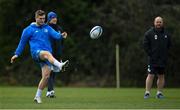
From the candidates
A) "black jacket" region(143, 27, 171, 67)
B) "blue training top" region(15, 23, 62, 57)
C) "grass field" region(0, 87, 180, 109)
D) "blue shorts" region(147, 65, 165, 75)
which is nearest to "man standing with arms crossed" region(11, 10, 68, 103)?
"blue training top" region(15, 23, 62, 57)

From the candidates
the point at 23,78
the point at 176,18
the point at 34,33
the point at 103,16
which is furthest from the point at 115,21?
the point at 34,33

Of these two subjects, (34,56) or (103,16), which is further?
(103,16)

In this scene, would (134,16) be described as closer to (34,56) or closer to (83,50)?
(83,50)

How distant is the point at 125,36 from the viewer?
112 feet

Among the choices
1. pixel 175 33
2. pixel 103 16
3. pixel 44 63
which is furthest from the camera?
pixel 103 16

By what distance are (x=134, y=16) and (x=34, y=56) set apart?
62.9 ft

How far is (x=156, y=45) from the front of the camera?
19.0m

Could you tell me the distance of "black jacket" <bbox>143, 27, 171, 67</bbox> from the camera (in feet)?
62.2

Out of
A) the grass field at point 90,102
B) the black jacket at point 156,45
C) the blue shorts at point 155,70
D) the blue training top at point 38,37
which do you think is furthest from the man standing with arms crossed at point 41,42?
the blue shorts at point 155,70

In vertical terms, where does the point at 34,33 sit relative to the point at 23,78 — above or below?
above

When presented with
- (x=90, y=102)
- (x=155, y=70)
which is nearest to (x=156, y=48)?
(x=155, y=70)

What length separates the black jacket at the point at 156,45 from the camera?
19.0m

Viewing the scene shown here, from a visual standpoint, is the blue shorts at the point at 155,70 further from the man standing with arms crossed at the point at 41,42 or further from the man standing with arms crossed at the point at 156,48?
the man standing with arms crossed at the point at 41,42

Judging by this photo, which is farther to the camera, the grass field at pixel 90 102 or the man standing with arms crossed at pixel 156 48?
the man standing with arms crossed at pixel 156 48
